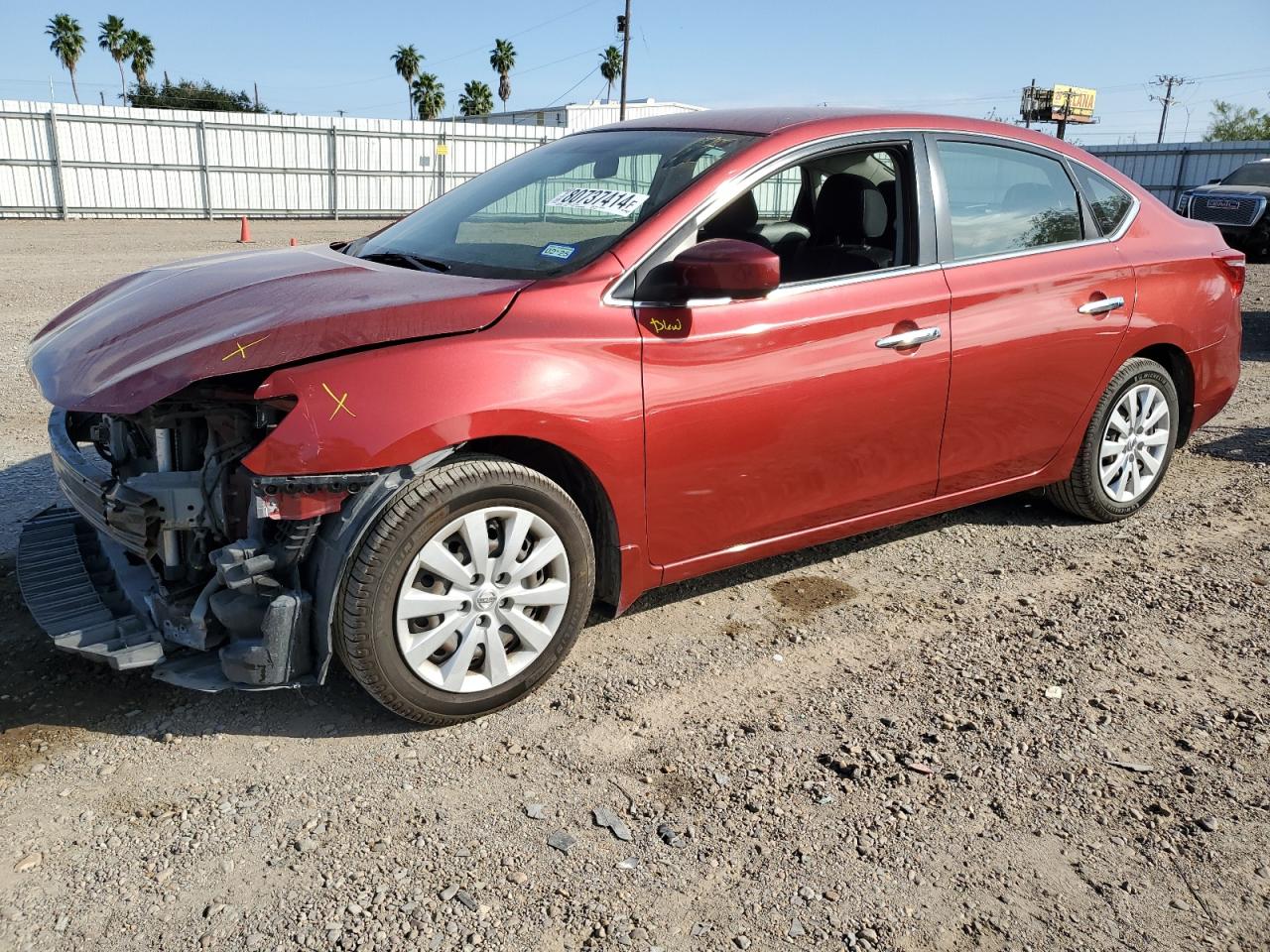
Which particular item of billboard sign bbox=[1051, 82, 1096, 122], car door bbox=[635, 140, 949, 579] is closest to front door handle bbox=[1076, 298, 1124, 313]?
car door bbox=[635, 140, 949, 579]

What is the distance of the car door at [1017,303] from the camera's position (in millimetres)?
4012

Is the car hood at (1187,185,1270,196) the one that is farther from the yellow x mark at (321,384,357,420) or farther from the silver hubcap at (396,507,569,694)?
the yellow x mark at (321,384,357,420)

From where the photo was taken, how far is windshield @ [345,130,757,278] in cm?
345

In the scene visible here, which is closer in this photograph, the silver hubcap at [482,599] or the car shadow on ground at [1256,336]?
the silver hubcap at [482,599]

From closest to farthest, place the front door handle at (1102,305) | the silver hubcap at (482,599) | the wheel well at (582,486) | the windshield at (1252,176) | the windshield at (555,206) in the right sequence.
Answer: the silver hubcap at (482,599) < the wheel well at (582,486) < the windshield at (555,206) < the front door handle at (1102,305) < the windshield at (1252,176)

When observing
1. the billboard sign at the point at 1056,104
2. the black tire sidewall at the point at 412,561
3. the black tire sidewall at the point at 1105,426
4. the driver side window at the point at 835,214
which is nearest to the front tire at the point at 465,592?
the black tire sidewall at the point at 412,561

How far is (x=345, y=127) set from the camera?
89.5ft

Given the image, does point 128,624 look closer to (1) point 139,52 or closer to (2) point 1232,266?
(2) point 1232,266

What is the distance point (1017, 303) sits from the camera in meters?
4.12

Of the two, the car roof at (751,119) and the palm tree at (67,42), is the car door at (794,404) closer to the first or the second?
the car roof at (751,119)

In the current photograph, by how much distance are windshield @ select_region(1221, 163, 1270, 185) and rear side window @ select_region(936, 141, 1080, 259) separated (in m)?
17.5

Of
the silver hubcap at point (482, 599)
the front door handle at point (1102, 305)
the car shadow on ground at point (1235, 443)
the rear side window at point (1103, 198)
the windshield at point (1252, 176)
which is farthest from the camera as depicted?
the windshield at point (1252, 176)

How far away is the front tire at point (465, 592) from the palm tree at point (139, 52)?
69674 millimetres

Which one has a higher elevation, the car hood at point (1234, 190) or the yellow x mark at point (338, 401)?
the car hood at point (1234, 190)
